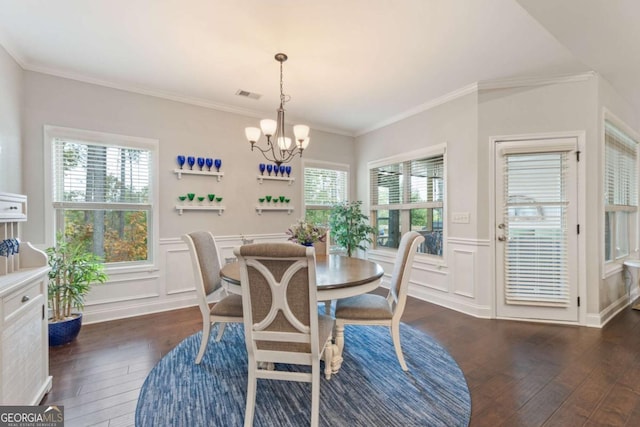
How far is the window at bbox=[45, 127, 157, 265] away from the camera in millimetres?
3055

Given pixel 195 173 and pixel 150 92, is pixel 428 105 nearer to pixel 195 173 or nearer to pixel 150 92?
pixel 195 173

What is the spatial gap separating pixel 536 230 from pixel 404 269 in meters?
2.07

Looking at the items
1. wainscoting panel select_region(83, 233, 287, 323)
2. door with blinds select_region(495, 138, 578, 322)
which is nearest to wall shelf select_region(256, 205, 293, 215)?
wainscoting panel select_region(83, 233, 287, 323)

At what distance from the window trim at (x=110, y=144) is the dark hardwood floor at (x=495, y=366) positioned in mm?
634

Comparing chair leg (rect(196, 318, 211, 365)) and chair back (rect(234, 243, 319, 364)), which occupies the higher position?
chair back (rect(234, 243, 319, 364))

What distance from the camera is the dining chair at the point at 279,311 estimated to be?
1.52 metres

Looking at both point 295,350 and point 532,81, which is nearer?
point 295,350

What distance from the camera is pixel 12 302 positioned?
1.54 meters

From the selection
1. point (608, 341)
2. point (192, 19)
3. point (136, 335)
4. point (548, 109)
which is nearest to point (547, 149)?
point (548, 109)

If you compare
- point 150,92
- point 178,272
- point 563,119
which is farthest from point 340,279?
point 150,92

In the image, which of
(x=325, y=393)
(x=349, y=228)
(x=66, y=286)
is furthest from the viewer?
(x=349, y=228)

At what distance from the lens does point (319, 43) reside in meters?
2.52

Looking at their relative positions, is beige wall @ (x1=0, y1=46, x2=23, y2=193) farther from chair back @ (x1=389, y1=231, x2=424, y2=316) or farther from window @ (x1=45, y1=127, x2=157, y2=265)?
chair back @ (x1=389, y1=231, x2=424, y2=316)

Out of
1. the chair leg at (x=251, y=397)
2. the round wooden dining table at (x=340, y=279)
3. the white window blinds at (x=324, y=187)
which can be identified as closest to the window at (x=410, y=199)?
the white window blinds at (x=324, y=187)
